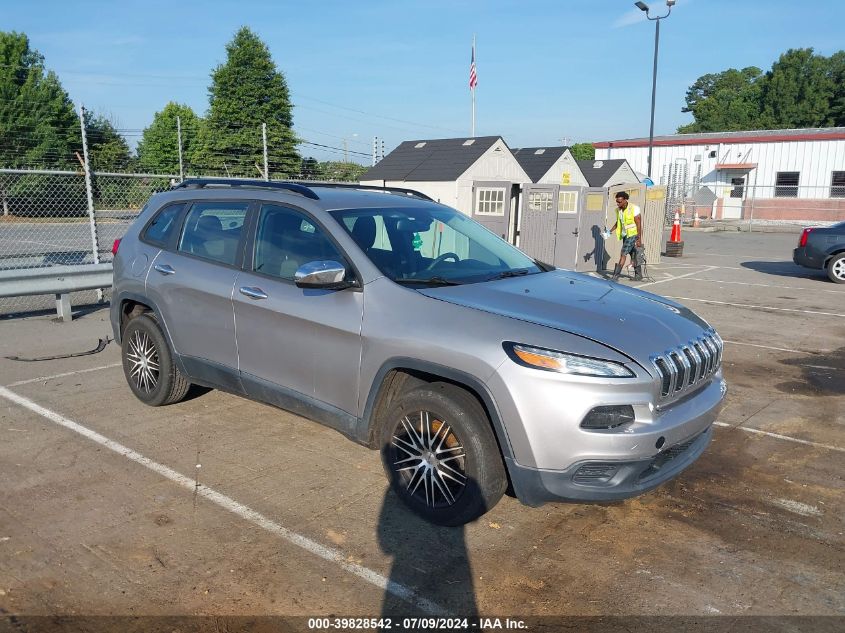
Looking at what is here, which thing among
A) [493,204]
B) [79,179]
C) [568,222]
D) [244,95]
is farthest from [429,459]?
[244,95]

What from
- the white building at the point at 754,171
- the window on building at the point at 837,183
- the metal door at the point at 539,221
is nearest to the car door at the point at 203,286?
the metal door at the point at 539,221

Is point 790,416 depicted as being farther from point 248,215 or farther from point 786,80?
point 786,80

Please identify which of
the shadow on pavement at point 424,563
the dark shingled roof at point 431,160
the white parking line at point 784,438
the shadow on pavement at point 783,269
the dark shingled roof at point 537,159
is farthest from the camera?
the dark shingled roof at point 537,159

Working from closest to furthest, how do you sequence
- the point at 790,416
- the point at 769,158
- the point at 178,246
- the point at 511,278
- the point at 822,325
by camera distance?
the point at 511,278 < the point at 178,246 < the point at 790,416 < the point at 822,325 < the point at 769,158

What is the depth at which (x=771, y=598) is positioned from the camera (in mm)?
3305

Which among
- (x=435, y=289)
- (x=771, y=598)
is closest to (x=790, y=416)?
(x=771, y=598)

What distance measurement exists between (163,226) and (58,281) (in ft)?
13.7

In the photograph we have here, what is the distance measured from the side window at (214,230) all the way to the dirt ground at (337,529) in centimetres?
135

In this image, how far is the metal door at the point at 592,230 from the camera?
1502 cm

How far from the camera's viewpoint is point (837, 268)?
14562 mm

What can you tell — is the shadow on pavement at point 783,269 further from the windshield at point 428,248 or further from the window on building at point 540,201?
the windshield at point 428,248

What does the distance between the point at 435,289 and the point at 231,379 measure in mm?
1775

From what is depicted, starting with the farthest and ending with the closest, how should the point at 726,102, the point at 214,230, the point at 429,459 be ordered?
the point at 726,102, the point at 214,230, the point at 429,459

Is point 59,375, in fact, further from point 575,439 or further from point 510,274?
point 575,439
